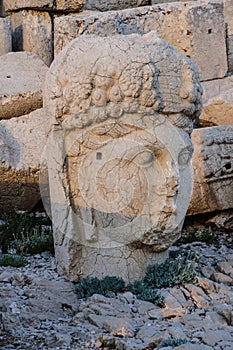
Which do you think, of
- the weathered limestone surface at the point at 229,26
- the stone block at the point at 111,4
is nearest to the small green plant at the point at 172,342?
the weathered limestone surface at the point at 229,26

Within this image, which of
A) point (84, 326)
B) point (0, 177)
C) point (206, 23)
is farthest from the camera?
point (206, 23)

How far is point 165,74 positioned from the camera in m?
7.14

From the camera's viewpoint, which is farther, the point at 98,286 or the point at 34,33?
the point at 34,33

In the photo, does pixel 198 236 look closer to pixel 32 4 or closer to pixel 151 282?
pixel 151 282

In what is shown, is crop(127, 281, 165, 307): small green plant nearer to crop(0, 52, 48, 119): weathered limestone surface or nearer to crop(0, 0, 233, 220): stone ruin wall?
crop(0, 0, 233, 220): stone ruin wall

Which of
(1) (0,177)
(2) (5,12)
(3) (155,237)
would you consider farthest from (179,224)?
(2) (5,12)

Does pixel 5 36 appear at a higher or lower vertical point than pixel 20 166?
higher

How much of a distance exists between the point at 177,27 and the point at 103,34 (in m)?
1.04

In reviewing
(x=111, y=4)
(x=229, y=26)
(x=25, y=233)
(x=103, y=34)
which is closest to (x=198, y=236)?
(x=25, y=233)

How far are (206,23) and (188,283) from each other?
4694 millimetres

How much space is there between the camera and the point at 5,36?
1103 centimetres

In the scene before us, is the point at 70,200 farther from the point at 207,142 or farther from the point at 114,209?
the point at 207,142

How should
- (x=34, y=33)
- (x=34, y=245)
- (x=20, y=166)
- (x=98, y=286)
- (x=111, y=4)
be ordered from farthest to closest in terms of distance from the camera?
1. (x=111, y=4)
2. (x=34, y=33)
3. (x=20, y=166)
4. (x=34, y=245)
5. (x=98, y=286)

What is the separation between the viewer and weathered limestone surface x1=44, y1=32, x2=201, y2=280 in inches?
277
